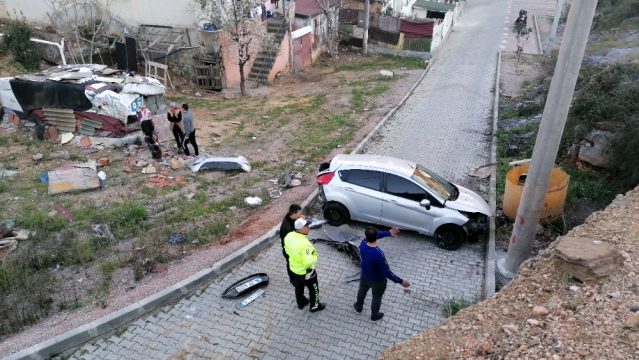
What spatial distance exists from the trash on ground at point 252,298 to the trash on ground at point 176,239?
2245 millimetres

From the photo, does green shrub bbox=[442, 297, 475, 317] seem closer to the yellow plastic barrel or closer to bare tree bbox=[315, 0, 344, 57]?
the yellow plastic barrel

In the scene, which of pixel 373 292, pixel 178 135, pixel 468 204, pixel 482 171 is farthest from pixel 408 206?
pixel 178 135

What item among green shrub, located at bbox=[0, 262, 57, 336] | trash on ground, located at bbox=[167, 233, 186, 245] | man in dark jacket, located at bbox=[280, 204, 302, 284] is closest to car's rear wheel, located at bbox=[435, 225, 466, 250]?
man in dark jacket, located at bbox=[280, 204, 302, 284]

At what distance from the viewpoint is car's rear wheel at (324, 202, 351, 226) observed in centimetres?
955

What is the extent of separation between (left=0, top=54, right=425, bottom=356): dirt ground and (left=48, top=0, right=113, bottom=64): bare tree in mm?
4202

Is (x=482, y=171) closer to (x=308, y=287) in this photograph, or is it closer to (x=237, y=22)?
(x=308, y=287)

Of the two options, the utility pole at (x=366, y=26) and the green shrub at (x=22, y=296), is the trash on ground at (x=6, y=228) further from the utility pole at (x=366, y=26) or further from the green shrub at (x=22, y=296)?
the utility pole at (x=366, y=26)

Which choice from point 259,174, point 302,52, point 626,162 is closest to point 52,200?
point 259,174

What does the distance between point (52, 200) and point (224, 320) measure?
590 centimetres

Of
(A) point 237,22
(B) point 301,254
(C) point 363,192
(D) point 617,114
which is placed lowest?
(C) point 363,192

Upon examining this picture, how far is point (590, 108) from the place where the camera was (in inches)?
464

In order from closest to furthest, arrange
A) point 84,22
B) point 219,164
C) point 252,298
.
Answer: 1. point 252,298
2. point 219,164
3. point 84,22

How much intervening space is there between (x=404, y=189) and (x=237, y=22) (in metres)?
12.3

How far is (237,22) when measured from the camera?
18.3 meters
